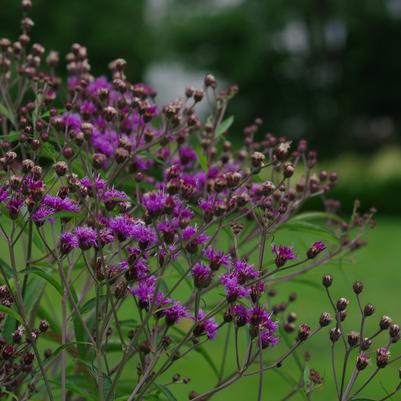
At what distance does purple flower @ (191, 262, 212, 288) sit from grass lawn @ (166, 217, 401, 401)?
578 millimetres

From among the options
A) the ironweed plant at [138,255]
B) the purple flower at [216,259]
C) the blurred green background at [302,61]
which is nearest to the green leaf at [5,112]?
the ironweed plant at [138,255]

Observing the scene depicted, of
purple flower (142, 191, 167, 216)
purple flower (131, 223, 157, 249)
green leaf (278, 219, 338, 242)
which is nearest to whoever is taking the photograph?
purple flower (142, 191, 167, 216)

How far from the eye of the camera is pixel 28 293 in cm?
241

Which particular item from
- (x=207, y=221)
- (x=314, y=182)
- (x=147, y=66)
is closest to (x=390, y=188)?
(x=147, y=66)

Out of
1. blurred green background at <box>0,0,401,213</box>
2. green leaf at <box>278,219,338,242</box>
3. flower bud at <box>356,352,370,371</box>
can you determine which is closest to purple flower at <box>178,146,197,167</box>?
green leaf at <box>278,219,338,242</box>

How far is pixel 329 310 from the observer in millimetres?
6977

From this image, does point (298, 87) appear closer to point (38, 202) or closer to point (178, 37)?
point (178, 37)

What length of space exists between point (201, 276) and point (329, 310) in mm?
5386

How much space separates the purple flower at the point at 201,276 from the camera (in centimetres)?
173

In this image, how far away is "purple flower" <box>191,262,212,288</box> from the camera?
1734mm

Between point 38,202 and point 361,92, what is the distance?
27.5 metres

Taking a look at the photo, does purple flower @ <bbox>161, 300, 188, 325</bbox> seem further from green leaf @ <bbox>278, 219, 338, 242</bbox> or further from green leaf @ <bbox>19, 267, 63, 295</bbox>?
green leaf @ <bbox>278, 219, 338, 242</bbox>

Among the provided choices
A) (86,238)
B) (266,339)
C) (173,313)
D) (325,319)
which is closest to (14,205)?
(86,238)

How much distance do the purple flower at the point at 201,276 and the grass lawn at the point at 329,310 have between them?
58 centimetres
